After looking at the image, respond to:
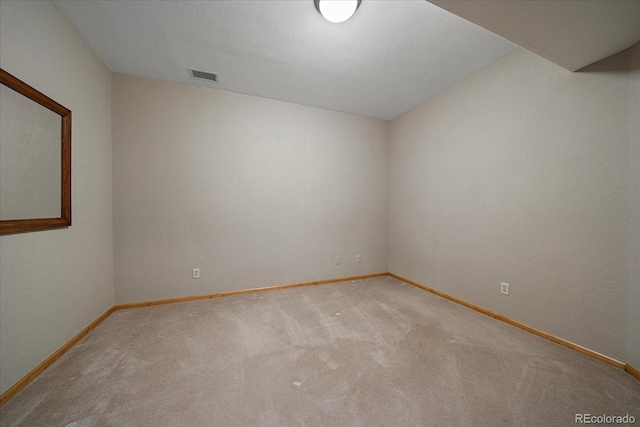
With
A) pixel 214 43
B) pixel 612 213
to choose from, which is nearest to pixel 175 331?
pixel 214 43

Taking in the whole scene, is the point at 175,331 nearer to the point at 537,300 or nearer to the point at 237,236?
the point at 237,236

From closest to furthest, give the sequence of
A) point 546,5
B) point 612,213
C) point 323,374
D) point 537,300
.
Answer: point 546,5 → point 323,374 → point 612,213 → point 537,300

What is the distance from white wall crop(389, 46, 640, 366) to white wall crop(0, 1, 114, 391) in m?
3.80

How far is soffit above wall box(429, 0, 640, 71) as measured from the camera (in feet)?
3.83

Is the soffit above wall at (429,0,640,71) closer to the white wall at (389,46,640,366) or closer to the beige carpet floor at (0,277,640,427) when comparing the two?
the white wall at (389,46,640,366)

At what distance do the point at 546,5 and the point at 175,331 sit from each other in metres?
3.44

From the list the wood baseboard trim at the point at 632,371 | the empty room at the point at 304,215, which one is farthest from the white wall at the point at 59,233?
the wood baseboard trim at the point at 632,371

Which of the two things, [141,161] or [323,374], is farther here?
[141,161]

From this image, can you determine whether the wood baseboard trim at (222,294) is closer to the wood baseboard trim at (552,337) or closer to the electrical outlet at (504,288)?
the wood baseboard trim at (552,337)

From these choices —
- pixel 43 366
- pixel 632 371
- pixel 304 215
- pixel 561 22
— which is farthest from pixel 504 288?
pixel 43 366

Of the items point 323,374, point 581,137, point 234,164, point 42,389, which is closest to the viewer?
point 42,389

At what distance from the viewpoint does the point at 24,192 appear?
1.47 metres

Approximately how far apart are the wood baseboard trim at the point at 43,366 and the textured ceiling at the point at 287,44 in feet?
8.47

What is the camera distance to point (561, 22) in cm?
129
